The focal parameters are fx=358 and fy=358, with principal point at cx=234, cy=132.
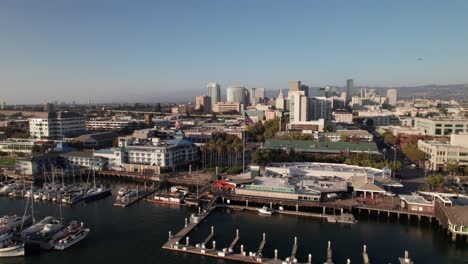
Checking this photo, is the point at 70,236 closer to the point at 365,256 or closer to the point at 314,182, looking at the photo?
the point at 365,256

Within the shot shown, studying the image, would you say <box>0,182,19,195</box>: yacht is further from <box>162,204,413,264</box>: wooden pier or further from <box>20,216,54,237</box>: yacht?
<box>162,204,413,264</box>: wooden pier

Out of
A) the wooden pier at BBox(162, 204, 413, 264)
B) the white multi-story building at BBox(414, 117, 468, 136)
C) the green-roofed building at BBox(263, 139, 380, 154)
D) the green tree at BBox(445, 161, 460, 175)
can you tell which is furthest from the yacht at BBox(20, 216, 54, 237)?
the white multi-story building at BBox(414, 117, 468, 136)

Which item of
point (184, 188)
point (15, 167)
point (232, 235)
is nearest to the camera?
point (232, 235)

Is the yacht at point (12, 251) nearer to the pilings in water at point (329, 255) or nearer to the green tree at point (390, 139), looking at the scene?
A: the pilings in water at point (329, 255)

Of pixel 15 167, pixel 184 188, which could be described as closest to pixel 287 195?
pixel 184 188

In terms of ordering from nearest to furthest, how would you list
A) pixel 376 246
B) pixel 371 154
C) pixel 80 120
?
pixel 376 246 < pixel 371 154 < pixel 80 120

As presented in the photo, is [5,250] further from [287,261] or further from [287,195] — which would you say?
[287,195]

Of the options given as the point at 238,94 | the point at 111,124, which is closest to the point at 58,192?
the point at 111,124
